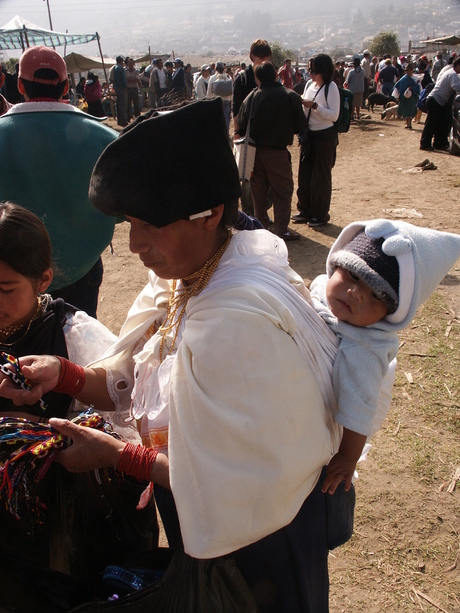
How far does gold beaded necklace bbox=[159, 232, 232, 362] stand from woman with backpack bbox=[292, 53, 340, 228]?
216 inches

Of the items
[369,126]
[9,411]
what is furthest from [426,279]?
[369,126]

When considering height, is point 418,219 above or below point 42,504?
below

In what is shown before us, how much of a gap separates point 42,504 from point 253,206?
5.66 meters

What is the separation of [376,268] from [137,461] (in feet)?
2.87

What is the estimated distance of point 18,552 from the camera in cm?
151

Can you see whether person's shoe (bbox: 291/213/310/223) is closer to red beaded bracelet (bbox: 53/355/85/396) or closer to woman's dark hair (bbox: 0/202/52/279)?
woman's dark hair (bbox: 0/202/52/279)

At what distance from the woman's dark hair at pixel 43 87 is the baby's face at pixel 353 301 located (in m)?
2.10

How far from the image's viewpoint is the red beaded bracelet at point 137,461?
1408 mm

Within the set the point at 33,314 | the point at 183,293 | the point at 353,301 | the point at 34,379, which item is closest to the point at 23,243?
the point at 33,314

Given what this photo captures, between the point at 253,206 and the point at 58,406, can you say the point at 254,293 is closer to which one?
the point at 58,406

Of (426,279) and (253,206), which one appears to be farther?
(253,206)

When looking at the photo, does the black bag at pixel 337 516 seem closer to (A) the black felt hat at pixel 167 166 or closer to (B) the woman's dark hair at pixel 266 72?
(A) the black felt hat at pixel 167 166

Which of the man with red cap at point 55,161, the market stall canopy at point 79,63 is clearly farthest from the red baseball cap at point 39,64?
the market stall canopy at point 79,63

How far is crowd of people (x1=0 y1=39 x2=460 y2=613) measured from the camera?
3.94 ft
